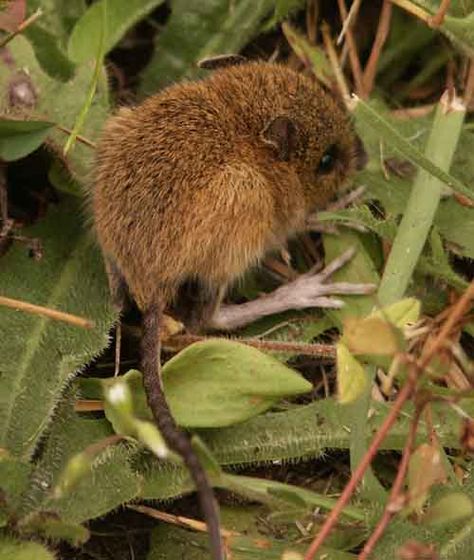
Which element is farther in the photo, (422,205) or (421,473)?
(422,205)

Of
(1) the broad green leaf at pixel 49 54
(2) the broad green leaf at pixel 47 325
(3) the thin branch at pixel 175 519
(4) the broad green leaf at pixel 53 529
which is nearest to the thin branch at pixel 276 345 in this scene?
(2) the broad green leaf at pixel 47 325

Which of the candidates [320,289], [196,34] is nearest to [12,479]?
[320,289]

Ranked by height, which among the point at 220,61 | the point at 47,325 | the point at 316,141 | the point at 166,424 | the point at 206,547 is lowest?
the point at 206,547

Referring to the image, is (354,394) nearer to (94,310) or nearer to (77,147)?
(94,310)

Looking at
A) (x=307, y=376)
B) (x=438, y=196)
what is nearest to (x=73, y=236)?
(x=307, y=376)

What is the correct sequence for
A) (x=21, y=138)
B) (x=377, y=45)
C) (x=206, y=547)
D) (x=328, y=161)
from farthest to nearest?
(x=377, y=45)
(x=328, y=161)
(x=21, y=138)
(x=206, y=547)

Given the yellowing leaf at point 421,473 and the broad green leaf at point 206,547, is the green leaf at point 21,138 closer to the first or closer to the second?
the broad green leaf at point 206,547

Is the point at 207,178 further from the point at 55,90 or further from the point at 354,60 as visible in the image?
the point at 354,60
